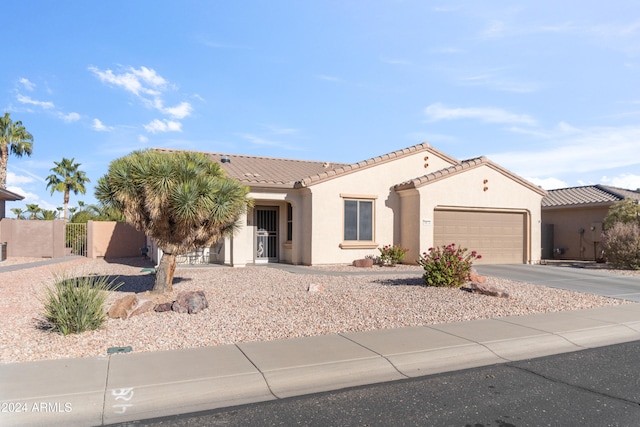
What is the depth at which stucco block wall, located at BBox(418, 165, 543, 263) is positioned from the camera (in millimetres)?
17969

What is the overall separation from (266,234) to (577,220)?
52.1 ft

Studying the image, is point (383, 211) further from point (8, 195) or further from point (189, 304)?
point (8, 195)

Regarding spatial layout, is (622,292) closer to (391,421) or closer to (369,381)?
(369,381)

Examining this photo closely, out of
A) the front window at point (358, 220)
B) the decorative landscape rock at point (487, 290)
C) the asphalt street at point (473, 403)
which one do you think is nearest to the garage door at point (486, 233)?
the front window at point (358, 220)

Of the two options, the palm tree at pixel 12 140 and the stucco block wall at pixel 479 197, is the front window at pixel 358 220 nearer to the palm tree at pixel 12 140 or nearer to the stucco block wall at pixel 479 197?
the stucco block wall at pixel 479 197

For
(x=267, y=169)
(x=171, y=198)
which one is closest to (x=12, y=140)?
(x=267, y=169)

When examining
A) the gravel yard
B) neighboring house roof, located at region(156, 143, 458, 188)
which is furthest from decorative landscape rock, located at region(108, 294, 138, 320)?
neighboring house roof, located at region(156, 143, 458, 188)

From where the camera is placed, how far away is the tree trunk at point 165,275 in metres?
10.3

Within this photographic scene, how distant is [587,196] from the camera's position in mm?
24812

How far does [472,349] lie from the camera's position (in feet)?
23.0

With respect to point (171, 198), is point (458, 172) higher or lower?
higher

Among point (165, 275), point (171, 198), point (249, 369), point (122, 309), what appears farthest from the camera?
point (165, 275)

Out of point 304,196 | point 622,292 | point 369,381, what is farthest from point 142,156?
point 622,292

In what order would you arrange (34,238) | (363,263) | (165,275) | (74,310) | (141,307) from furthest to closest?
(34,238) → (363,263) → (165,275) → (141,307) → (74,310)
